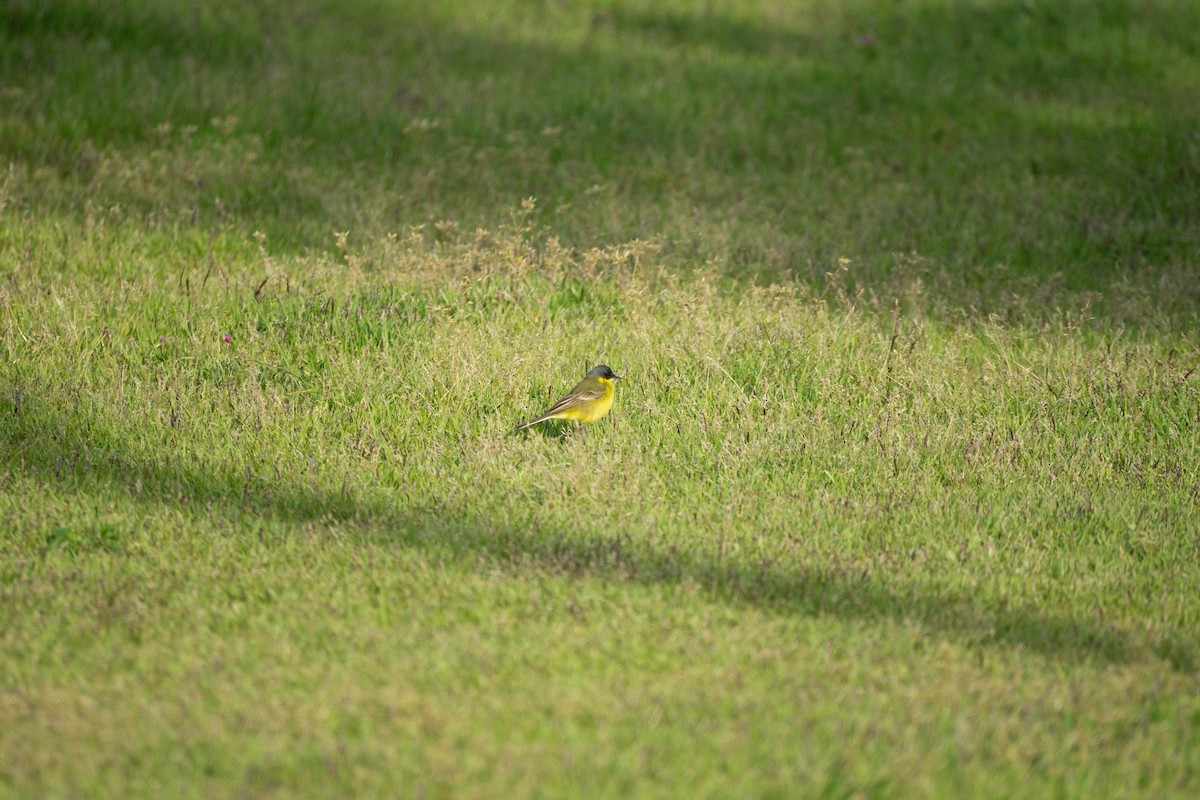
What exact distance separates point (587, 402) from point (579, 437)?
7.8 inches

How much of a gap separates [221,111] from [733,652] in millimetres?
8076

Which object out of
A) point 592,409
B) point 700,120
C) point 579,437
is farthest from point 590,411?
point 700,120

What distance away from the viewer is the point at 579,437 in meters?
5.88

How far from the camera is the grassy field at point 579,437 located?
3.74 metres

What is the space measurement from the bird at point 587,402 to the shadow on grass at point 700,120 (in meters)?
2.54

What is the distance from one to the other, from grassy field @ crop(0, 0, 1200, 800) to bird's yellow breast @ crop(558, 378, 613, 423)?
0.13 metres

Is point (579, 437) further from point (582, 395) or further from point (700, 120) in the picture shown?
point (700, 120)

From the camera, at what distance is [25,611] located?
4.33m

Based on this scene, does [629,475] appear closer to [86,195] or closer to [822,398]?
[822,398]

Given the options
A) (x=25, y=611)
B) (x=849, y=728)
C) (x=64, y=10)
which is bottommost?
(x=25, y=611)

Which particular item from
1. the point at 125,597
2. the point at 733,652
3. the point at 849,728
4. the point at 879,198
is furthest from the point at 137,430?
the point at 879,198

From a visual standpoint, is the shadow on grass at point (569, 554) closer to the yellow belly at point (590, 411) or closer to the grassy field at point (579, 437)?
the grassy field at point (579, 437)

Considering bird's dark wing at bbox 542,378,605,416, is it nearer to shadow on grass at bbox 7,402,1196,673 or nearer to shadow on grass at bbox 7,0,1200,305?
shadow on grass at bbox 7,402,1196,673

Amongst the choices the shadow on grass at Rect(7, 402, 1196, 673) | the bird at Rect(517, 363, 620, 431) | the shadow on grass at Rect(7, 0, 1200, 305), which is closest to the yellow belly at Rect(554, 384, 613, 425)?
the bird at Rect(517, 363, 620, 431)
